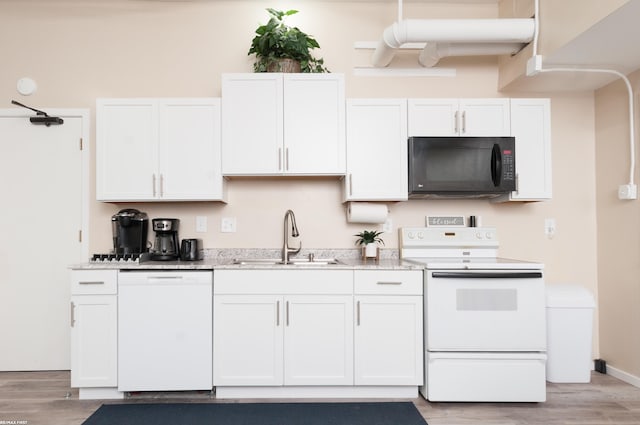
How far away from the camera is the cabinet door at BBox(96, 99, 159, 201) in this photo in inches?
112

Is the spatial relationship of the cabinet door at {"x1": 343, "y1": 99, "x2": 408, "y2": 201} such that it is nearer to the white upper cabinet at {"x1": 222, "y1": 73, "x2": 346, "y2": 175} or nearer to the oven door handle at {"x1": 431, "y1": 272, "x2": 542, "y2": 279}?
the white upper cabinet at {"x1": 222, "y1": 73, "x2": 346, "y2": 175}

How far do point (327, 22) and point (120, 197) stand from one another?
205 cm

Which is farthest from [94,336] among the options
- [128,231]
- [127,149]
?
[127,149]

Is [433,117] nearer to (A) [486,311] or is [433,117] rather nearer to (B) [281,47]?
(B) [281,47]

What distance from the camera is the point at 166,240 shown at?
3.06m

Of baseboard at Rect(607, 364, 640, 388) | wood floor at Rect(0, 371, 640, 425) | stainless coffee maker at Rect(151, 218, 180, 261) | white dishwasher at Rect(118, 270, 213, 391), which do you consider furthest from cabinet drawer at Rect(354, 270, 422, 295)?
baseboard at Rect(607, 364, 640, 388)

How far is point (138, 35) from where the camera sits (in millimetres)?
3227

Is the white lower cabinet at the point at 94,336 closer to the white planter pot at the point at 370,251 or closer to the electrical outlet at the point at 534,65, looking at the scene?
the white planter pot at the point at 370,251

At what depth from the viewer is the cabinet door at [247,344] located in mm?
2564

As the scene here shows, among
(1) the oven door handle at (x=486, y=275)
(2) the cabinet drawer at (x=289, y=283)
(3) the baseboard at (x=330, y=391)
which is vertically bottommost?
(3) the baseboard at (x=330, y=391)

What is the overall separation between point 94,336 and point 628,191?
3.67m

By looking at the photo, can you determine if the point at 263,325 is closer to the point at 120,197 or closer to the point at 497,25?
the point at 120,197

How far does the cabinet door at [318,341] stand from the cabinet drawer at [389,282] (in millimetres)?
123

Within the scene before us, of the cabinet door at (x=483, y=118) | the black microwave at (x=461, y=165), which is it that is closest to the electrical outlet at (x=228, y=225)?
the black microwave at (x=461, y=165)
